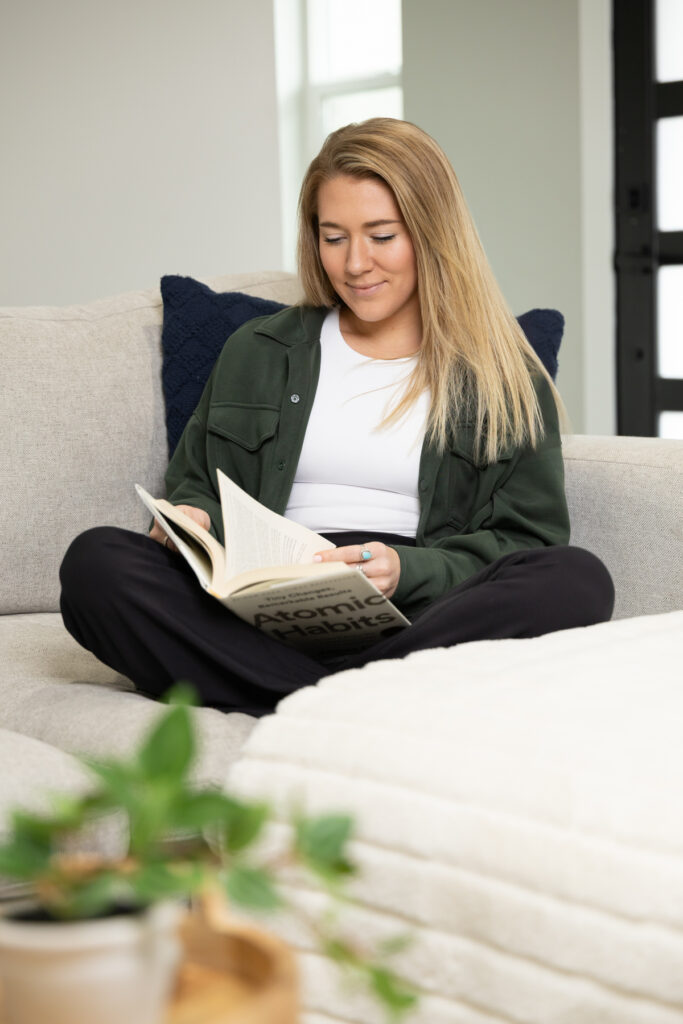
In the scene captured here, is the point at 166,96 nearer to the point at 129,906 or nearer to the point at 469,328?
the point at 469,328

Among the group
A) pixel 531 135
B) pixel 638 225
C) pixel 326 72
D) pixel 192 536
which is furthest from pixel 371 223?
pixel 326 72

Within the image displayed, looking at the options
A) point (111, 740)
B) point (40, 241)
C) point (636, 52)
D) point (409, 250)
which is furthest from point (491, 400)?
point (40, 241)

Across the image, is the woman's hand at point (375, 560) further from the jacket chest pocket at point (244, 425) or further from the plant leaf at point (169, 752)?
the plant leaf at point (169, 752)

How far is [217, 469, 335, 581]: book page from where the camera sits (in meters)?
1.35

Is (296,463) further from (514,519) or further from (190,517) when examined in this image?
(514,519)

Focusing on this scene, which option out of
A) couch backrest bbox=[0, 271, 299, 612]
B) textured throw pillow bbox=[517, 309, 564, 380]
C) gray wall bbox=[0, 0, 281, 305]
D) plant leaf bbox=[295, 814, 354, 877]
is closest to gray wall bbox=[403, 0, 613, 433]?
gray wall bbox=[0, 0, 281, 305]

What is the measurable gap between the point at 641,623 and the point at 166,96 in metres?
2.86

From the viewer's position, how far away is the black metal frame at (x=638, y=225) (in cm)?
359

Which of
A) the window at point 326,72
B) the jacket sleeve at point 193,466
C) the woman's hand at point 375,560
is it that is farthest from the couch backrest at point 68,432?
the window at point 326,72

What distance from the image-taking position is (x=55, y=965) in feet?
1.55

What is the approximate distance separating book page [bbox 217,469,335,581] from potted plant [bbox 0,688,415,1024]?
83 cm

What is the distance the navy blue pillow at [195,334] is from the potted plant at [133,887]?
1459 millimetres

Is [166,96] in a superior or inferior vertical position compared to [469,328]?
superior

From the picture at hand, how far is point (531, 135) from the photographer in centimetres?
393
